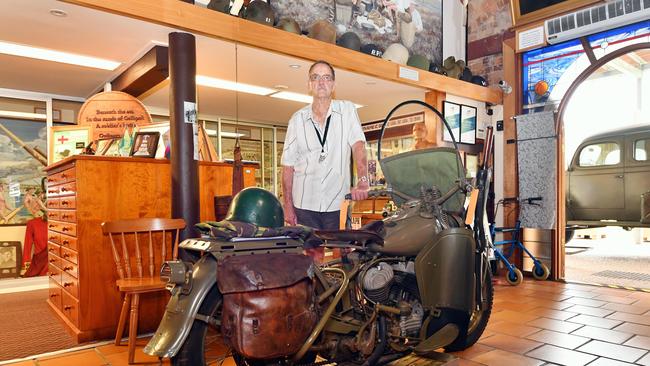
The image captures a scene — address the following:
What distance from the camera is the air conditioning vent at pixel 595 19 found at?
4.48 meters

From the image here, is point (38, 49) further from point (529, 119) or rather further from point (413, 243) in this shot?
point (529, 119)

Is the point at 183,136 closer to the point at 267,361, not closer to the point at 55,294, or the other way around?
the point at 55,294

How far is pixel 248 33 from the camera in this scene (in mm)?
3641

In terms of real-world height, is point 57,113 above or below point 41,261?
above

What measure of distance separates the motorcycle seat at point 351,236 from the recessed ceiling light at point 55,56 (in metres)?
3.55

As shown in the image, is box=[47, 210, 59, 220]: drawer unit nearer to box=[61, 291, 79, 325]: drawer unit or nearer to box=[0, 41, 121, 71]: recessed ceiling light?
box=[61, 291, 79, 325]: drawer unit

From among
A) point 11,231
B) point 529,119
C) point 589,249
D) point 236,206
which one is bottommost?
point 589,249

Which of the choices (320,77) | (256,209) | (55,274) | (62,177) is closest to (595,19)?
(320,77)

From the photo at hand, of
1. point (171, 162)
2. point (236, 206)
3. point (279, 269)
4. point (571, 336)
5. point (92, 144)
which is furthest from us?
point (92, 144)

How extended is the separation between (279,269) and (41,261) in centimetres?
548

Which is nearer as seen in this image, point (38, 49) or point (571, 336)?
point (571, 336)

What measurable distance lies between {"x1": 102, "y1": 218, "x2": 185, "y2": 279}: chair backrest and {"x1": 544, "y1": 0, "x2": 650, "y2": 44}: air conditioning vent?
471cm

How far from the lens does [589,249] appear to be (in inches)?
297

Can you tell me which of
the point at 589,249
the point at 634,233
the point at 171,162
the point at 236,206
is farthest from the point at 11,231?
the point at 634,233
